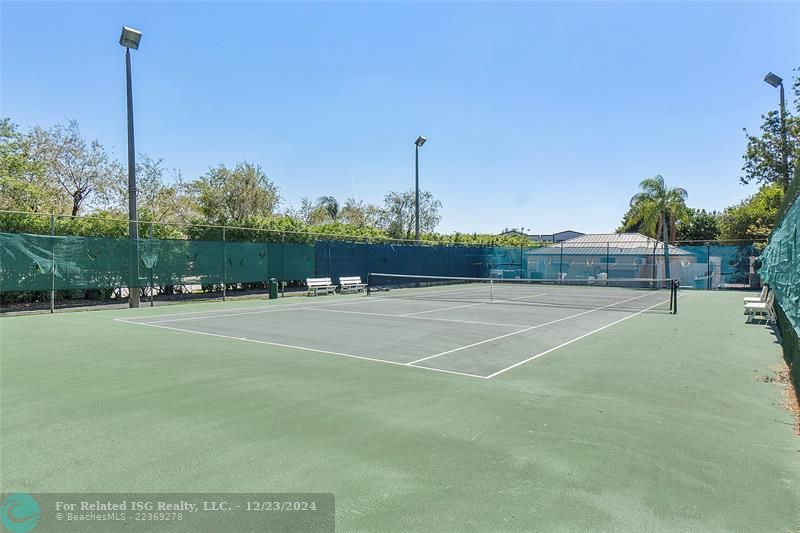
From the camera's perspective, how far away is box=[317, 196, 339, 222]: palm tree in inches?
2175

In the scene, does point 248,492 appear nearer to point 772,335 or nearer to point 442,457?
point 442,457

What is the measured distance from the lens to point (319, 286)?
840 inches

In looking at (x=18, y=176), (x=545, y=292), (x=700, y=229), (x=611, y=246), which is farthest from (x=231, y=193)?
(x=700, y=229)

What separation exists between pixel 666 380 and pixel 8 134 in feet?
88.6

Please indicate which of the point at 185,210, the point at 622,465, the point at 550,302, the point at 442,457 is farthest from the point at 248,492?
the point at 185,210

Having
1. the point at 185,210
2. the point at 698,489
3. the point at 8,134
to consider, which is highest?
the point at 8,134

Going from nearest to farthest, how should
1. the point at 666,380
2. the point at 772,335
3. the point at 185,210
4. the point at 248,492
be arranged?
the point at 248,492
the point at 666,380
the point at 772,335
the point at 185,210

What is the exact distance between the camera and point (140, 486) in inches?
135

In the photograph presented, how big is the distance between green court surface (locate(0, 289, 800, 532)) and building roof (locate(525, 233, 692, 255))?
2509cm

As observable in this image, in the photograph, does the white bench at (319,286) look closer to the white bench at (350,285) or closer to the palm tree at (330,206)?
the white bench at (350,285)

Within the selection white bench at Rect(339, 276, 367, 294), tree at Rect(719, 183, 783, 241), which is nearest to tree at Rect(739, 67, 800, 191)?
tree at Rect(719, 183, 783, 241)

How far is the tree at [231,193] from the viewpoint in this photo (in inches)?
1243

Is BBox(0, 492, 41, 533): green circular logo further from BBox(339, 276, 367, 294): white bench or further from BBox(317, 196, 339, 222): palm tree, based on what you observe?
BBox(317, 196, 339, 222): palm tree

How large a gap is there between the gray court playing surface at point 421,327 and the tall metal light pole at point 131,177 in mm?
3226
